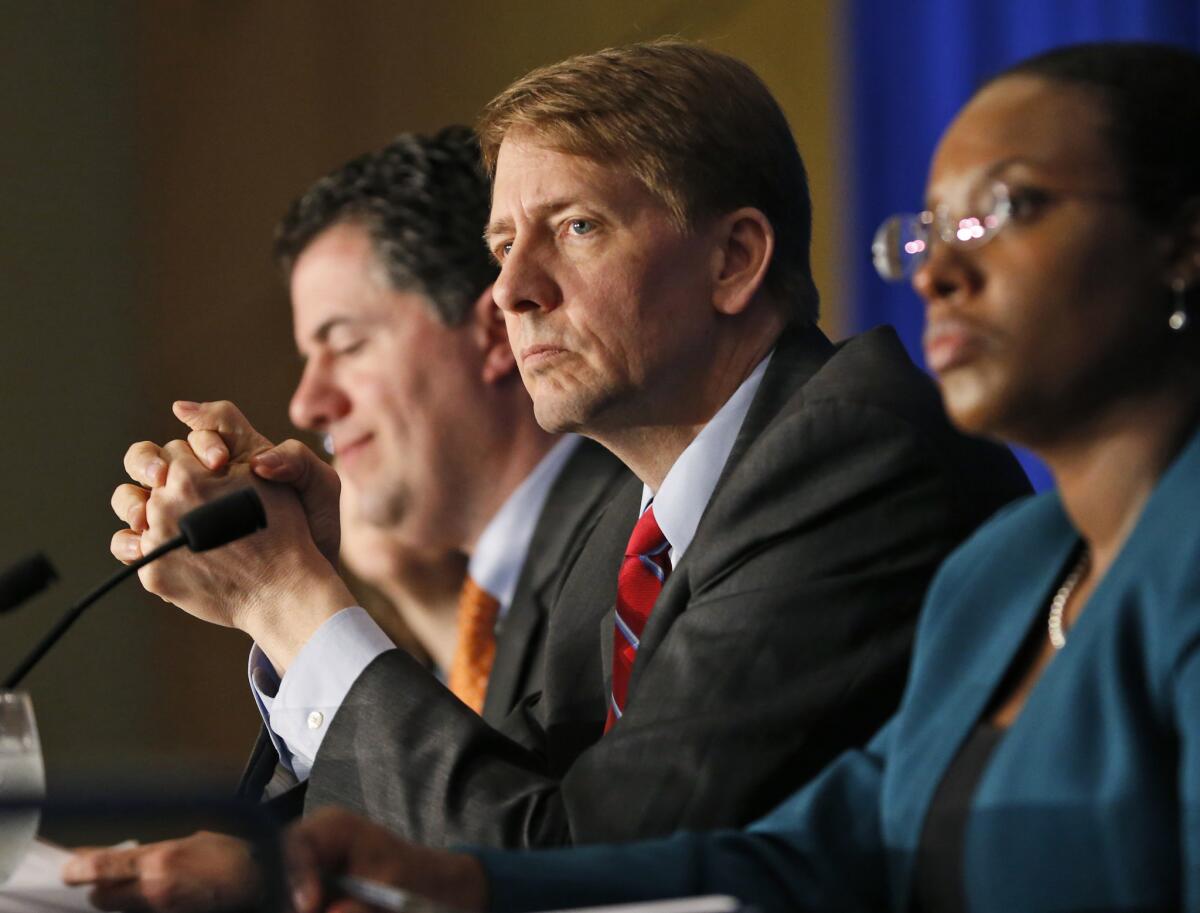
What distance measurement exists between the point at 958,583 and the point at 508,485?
5.78ft

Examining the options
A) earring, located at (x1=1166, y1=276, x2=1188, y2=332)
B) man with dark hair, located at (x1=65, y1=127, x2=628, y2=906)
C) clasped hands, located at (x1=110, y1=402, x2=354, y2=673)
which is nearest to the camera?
earring, located at (x1=1166, y1=276, x2=1188, y2=332)

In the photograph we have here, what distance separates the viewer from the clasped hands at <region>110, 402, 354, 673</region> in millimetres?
1807

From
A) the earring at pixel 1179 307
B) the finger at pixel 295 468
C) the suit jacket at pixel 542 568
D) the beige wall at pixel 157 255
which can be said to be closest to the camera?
the earring at pixel 1179 307

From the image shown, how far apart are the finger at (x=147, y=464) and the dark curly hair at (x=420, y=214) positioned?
1176mm

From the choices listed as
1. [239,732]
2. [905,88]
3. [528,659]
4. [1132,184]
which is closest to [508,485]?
[528,659]

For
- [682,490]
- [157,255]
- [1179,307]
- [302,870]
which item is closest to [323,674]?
[682,490]

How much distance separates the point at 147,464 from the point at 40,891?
2.36ft

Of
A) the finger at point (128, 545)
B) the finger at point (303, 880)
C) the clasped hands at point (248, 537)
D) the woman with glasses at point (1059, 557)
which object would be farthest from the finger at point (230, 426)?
the finger at point (303, 880)

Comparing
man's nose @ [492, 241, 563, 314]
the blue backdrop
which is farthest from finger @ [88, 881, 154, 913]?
the blue backdrop

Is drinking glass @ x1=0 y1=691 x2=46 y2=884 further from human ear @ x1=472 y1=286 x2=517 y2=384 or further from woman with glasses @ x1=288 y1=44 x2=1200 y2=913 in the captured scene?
human ear @ x1=472 y1=286 x2=517 y2=384

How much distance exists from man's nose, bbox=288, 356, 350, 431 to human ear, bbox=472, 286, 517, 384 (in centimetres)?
27

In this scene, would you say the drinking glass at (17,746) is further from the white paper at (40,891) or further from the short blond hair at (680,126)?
the short blond hair at (680,126)

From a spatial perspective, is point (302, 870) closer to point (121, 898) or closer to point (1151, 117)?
point (121, 898)

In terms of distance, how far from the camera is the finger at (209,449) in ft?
6.16
